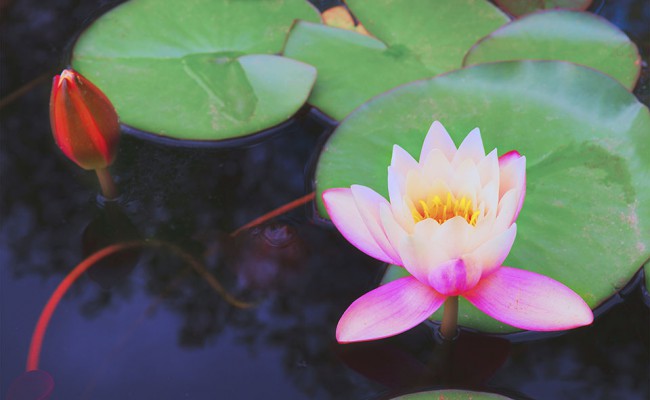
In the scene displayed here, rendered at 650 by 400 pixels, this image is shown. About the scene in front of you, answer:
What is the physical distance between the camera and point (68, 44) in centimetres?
225

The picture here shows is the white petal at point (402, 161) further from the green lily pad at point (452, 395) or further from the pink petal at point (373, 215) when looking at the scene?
the green lily pad at point (452, 395)

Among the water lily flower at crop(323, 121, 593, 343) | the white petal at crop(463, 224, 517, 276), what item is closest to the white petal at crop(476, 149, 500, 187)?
the water lily flower at crop(323, 121, 593, 343)

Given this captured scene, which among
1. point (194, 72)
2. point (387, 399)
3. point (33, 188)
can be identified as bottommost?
point (33, 188)

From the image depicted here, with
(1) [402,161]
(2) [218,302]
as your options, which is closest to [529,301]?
(1) [402,161]

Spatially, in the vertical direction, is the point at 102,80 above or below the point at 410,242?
below

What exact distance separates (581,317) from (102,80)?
4.89 feet

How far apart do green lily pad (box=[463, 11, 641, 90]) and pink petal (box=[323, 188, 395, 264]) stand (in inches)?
31.7

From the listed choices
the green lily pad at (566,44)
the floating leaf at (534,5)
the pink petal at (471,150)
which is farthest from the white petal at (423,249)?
the floating leaf at (534,5)

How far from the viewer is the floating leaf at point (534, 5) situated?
2.19 metres

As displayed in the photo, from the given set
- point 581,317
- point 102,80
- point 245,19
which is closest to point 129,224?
point 102,80

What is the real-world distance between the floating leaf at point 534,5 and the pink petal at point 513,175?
1047mm

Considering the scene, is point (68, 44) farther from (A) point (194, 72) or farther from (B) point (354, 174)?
(B) point (354, 174)

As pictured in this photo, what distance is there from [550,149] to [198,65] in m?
1.05

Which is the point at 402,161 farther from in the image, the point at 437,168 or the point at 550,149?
the point at 550,149
